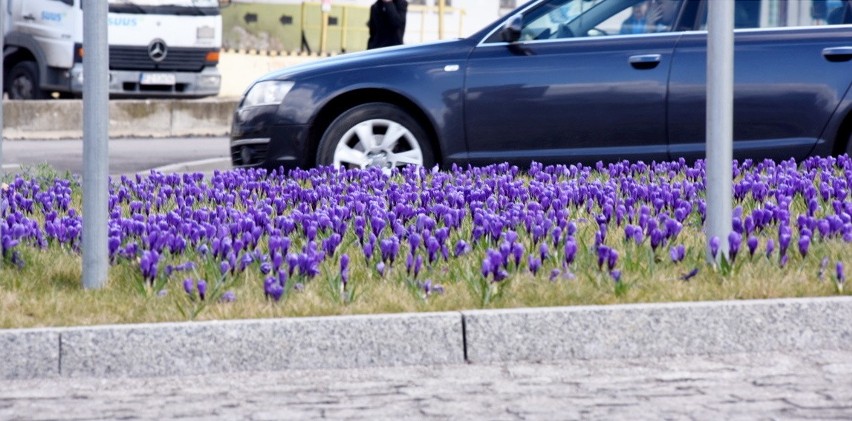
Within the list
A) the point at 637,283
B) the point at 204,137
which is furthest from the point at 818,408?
the point at 204,137

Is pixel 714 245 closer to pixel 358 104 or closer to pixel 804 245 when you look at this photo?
pixel 804 245

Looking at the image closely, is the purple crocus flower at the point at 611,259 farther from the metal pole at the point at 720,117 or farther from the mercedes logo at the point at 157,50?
the mercedes logo at the point at 157,50

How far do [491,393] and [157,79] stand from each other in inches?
714

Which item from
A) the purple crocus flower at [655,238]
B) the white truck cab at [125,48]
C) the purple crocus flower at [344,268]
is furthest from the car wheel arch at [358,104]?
the white truck cab at [125,48]

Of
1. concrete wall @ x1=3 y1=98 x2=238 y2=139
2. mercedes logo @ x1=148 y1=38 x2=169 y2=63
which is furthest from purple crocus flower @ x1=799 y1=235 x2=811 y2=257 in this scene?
mercedes logo @ x1=148 y1=38 x2=169 y2=63

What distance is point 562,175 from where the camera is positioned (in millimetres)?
9609

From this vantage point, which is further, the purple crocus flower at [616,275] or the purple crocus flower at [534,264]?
the purple crocus flower at [534,264]

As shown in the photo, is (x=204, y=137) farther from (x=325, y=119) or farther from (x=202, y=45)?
(x=325, y=119)

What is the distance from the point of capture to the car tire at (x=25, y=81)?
22125 mm

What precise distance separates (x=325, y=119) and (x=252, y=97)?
499 mm

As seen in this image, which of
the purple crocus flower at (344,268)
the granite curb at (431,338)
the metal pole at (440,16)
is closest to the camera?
the granite curb at (431,338)

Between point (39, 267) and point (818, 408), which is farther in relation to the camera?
point (39, 267)

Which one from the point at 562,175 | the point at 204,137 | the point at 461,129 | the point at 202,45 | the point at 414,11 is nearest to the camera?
the point at 562,175

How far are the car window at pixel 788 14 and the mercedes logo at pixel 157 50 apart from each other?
13.2m
